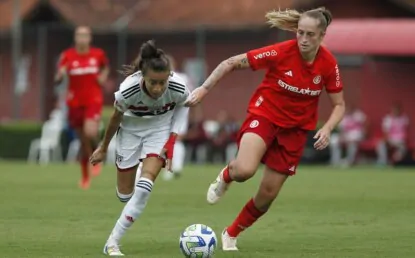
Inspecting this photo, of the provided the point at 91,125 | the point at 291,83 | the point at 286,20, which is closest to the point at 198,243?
the point at 291,83

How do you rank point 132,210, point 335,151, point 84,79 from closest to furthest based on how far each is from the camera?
point 132,210 < point 84,79 < point 335,151

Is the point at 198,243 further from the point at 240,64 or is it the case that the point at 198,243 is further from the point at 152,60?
the point at 240,64

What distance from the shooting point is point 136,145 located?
35.7 ft

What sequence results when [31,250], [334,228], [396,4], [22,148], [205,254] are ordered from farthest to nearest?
[396,4] < [22,148] < [334,228] < [31,250] < [205,254]

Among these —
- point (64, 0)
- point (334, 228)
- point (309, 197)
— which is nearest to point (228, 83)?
point (64, 0)

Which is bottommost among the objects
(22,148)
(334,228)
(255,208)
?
(22,148)

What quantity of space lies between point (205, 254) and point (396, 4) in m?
26.8

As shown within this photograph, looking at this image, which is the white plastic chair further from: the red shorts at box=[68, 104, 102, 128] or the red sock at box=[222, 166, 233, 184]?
the red sock at box=[222, 166, 233, 184]

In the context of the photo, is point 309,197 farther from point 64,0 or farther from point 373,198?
point 64,0

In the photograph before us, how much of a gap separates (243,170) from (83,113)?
31.2 feet

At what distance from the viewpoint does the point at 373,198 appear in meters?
17.1

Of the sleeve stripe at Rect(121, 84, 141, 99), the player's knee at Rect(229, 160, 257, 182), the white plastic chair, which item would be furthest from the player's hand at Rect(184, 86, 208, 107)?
the white plastic chair

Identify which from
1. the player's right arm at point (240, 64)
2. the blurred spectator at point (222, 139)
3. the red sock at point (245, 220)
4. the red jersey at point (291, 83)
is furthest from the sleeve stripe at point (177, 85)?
the blurred spectator at point (222, 139)

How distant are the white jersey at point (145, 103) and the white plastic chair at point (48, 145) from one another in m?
21.4
